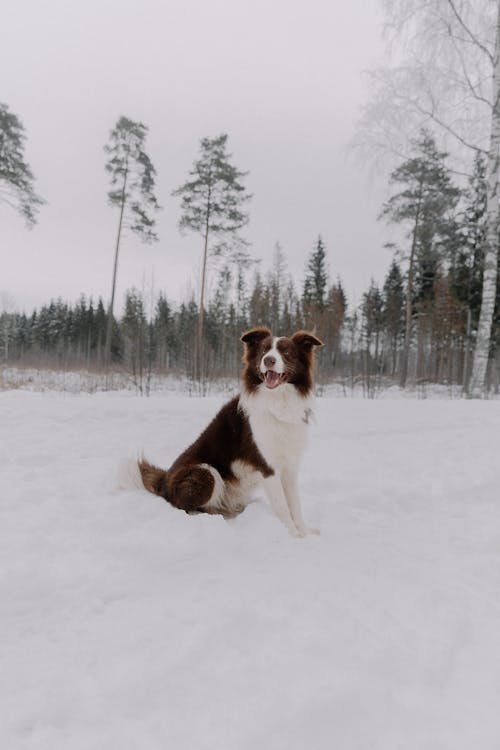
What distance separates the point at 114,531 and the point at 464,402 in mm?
6737

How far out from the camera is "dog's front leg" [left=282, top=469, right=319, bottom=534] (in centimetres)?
296

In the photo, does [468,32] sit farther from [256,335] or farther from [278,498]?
[278,498]

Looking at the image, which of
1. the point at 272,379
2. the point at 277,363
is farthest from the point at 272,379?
the point at 277,363

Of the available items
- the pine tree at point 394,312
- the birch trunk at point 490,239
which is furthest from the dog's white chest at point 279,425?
the pine tree at point 394,312

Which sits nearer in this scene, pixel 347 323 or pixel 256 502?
pixel 256 502

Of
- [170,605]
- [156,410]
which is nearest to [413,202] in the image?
[156,410]

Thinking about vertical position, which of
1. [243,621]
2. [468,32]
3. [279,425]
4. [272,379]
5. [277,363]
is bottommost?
[243,621]

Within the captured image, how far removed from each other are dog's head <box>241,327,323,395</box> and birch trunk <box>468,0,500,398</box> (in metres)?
7.58

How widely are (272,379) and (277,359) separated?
16 cm

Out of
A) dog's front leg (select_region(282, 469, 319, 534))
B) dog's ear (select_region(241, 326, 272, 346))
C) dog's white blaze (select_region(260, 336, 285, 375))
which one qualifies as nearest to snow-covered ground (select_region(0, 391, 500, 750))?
dog's front leg (select_region(282, 469, 319, 534))

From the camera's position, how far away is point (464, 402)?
706cm

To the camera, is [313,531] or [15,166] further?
[15,166]

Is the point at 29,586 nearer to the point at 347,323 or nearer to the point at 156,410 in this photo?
the point at 156,410

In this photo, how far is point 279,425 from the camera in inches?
118
